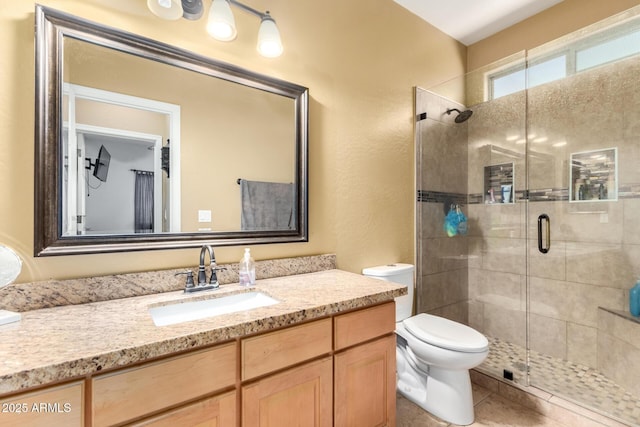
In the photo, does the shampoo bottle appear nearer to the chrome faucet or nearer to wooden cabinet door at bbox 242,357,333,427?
the chrome faucet

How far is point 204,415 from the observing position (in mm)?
912

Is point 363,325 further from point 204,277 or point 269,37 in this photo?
point 269,37

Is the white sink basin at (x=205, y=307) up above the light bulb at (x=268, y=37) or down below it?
below

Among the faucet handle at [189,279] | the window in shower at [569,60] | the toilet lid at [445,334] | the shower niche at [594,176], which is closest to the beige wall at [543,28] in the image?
the window in shower at [569,60]

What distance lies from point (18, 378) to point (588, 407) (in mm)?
2547

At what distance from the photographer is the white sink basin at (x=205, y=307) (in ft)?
3.87

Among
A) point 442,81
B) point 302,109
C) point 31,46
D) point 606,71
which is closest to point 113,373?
point 31,46

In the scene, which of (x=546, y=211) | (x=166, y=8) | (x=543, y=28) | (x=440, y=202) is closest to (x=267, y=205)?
(x=166, y=8)

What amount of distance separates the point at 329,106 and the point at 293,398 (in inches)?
61.9

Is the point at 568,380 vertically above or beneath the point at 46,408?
beneath

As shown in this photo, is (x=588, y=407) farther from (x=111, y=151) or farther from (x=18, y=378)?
(x=111, y=151)

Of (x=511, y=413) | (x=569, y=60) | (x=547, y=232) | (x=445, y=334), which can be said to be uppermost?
(x=569, y=60)

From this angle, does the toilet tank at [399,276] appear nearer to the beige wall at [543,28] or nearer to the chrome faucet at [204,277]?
the chrome faucet at [204,277]

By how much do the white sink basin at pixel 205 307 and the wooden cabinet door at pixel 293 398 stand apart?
0.95ft
